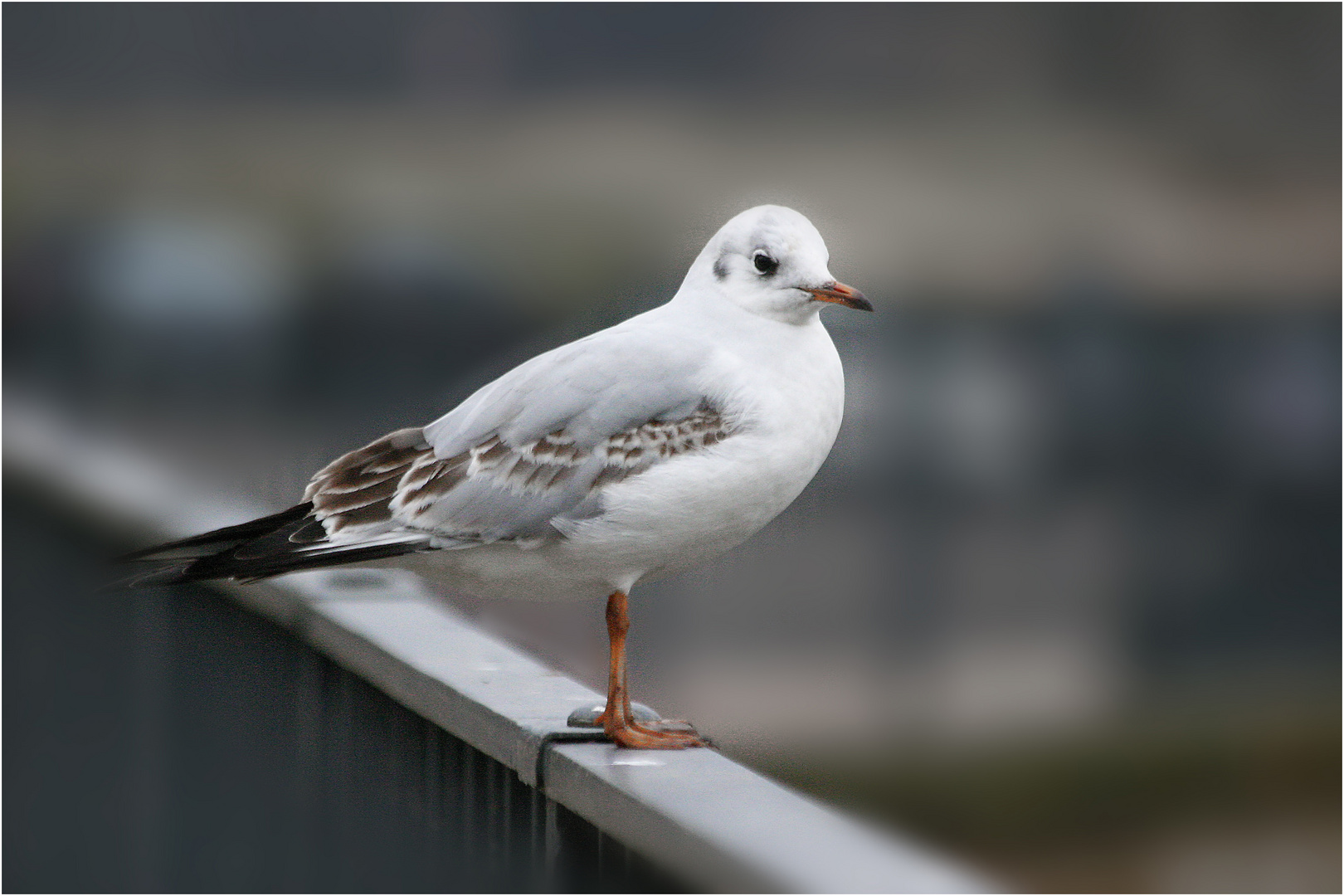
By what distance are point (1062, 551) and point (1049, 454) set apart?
744 mm

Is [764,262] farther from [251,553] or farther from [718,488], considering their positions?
[251,553]

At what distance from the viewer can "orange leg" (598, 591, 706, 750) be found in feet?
5.60

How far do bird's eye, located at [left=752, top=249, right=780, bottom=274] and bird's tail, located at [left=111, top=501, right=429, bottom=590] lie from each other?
1.39 feet

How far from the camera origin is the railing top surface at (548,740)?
1.23 metres

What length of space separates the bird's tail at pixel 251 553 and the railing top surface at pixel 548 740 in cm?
8

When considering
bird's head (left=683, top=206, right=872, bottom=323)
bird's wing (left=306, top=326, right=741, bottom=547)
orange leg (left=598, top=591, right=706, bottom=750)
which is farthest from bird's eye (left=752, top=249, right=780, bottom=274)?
orange leg (left=598, top=591, right=706, bottom=750)

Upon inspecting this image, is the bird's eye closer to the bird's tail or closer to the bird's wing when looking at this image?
the bird's wing

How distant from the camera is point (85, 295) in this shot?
20.9ft

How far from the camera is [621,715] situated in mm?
1790

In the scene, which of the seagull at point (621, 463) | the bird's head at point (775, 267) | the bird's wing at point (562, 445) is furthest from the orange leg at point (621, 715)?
the bird's head at point (775, 267)

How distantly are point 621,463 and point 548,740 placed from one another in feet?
1.17

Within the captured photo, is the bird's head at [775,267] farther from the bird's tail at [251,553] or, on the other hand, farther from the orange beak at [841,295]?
the bird's tail at [251,553]

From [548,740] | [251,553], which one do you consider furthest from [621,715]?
[251,553]

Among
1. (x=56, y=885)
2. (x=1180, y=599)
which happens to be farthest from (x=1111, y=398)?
(x=56, y=885)
